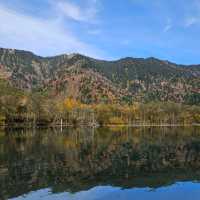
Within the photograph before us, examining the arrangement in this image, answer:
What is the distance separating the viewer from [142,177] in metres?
39.7

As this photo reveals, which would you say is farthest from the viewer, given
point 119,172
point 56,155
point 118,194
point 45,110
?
point 45,110

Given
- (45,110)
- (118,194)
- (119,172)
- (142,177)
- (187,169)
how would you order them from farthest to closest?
(45,110) < (187,169) < (119,172) < (142,177) < (118,194)

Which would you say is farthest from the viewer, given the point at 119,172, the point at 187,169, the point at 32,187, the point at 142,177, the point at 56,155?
the point at 56,155

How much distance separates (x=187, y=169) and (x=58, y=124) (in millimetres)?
154615

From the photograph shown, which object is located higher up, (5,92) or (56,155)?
(5,92)

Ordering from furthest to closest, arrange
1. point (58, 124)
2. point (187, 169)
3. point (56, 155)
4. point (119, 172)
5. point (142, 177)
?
1. point (58, 124)
2. point (56, 155)
3. point (187, 169)
4. point (119, 172)
5. point (142, 177)

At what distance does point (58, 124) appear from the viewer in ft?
646

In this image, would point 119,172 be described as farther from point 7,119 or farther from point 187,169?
point 7,119

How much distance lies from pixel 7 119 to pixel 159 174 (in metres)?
134

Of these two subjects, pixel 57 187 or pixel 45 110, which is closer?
pixel 57 187

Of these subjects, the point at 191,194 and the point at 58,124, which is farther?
the point at 58,124

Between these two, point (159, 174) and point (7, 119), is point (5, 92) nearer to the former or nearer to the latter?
point (7, 119)

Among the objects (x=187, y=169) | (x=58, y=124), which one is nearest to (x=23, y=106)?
(x=58, y=124)

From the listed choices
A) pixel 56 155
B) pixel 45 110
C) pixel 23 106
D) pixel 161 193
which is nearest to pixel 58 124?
pixel 45 110
